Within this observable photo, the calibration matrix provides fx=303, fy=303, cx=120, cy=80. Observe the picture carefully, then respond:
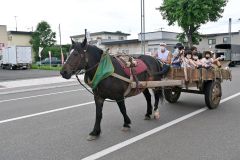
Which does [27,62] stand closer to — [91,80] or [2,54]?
[2,54]

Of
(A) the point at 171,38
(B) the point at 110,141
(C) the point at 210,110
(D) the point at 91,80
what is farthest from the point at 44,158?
(A) the point at 171,38

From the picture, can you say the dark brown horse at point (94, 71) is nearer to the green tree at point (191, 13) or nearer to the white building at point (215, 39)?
the green tree at point (191, 13)

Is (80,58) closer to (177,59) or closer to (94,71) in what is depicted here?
(94,71)

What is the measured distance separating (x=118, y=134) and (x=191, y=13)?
37.4m

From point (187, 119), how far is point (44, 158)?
13.0ft

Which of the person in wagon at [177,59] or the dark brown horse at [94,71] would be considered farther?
the person in wagon at [177,59]

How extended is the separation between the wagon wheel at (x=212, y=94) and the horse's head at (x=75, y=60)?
169 inches

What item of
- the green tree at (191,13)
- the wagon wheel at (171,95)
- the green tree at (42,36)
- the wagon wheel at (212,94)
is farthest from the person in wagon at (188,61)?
the green tree at (42,36)

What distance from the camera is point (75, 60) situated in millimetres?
5793

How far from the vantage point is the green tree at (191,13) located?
40781 millimetres

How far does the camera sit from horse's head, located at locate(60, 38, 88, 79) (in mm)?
5715

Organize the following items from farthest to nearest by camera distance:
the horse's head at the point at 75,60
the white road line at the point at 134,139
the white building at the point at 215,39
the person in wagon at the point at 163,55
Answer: the white building at the point at 215,39 → the person in wagon at the point at 163,55 → the horse's head at the point at 75,60 → the white road line at the point at 134,139

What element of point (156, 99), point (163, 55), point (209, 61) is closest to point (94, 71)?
point (156, 99)

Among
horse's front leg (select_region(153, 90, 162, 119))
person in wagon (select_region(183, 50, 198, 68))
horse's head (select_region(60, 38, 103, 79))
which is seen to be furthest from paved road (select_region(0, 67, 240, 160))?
horse's head (select_region(60, 38, 103, 79))
